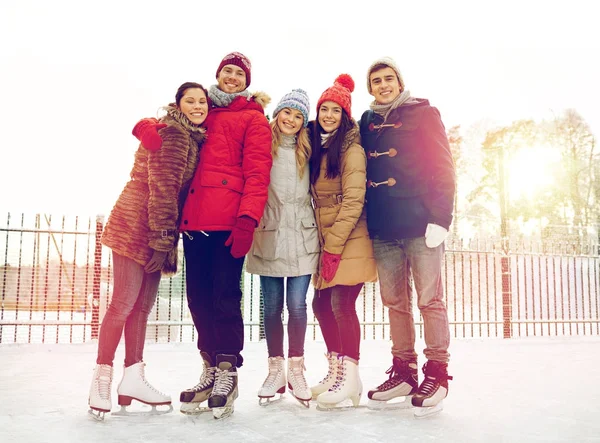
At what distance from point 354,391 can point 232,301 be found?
862 millimetres

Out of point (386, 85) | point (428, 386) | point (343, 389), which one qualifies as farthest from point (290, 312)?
point (386, 85)

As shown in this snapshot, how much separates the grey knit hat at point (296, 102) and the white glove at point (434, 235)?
979mm

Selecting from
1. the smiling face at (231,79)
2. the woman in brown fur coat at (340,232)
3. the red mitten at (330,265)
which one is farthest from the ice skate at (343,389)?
the smiling face at (231,79)

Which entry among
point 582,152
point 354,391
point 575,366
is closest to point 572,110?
point 582,152

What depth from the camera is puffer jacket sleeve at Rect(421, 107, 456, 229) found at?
2.94m

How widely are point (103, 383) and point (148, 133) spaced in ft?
4.20

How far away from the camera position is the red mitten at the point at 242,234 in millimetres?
2691

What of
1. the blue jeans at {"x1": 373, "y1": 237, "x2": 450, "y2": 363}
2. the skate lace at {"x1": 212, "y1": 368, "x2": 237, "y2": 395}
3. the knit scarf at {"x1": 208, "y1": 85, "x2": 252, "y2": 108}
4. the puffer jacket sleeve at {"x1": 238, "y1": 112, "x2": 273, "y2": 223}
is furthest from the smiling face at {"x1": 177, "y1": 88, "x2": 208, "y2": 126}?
the skate lace at {"x1": 212, "y1": 368, "x2": 237, "y2": 395}

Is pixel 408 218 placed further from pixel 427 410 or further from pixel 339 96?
pixel 427 410

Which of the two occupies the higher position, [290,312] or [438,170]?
[438,170]

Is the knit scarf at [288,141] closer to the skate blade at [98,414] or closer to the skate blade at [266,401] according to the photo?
the skate blade at [266,401]

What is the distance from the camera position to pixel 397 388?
3.03 meters

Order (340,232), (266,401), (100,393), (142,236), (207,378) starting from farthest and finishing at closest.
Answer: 1. (266,401)
2. (340,232)
3. (207,378)
4. (142,236)
5. (100,393)

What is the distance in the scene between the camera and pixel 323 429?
8.15ft
